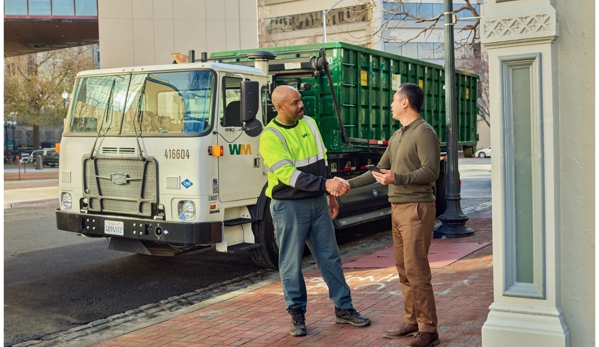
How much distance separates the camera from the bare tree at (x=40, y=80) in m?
48.0

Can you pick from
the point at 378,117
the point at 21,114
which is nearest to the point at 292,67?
the point at 378,117

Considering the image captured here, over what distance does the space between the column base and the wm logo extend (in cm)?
438

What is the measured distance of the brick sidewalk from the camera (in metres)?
5.57

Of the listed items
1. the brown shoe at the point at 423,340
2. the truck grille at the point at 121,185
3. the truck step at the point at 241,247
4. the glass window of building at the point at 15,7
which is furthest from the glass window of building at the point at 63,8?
the brown shoe at the point at 423,340

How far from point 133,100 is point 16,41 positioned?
31755mm

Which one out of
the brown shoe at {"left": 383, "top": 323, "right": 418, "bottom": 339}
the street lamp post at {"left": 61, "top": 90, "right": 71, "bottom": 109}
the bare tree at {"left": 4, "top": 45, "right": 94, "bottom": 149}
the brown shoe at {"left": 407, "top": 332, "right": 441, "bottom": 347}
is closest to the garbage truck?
the brown shoe at {"left": 383, "top": 323, "right": 418, "bottom": 339}

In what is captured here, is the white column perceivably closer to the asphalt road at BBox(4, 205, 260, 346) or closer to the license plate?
the asphalt road at BBox(4, 205, 260, 346)

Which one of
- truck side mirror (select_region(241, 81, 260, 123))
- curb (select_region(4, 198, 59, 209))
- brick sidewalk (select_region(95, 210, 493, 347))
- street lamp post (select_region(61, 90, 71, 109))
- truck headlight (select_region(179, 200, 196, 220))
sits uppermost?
street lamp post (select_region(61, 90, 71, 109))

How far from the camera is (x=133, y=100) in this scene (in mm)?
8539

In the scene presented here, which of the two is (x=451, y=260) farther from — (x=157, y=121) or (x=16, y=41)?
(x=16, y=41)

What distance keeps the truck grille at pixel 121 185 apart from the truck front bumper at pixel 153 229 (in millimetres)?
102

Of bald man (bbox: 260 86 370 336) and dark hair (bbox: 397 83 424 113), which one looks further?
bald man (bbox: 260 86 370 336)

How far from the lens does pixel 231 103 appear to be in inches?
331

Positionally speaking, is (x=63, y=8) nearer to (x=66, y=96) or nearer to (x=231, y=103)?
(x=66, y=96)
